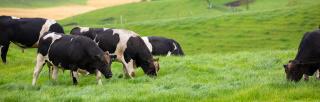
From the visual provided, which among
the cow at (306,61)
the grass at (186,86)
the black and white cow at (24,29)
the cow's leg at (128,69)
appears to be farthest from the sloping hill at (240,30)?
the cow at (306,61)

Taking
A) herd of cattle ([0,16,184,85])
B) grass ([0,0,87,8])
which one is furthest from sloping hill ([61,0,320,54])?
grass ([0,0,87,8])

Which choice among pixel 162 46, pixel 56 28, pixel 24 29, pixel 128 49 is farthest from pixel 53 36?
pixel 162 46

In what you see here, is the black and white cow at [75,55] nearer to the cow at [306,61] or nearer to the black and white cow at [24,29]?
the cow at [306,61]

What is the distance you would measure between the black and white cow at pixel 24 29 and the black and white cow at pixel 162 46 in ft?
18.7

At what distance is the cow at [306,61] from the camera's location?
47.4 feet

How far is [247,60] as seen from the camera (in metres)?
21.3

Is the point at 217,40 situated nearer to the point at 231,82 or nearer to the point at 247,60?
the point at 247,60

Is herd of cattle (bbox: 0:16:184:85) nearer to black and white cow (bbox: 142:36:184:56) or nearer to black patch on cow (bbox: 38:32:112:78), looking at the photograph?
black patch on cow (bbox: 38:32:112:78)

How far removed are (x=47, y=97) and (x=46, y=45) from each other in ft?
11.5

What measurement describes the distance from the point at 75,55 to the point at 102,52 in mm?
885

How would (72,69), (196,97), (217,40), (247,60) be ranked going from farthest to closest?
(217,40)
(247,60)
(72,69)
(196,97)

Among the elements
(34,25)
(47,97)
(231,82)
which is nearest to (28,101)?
(47,97)

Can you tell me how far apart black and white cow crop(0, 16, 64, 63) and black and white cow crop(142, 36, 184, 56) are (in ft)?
18.7

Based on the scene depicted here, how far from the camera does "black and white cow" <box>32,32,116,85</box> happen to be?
15828 mm
